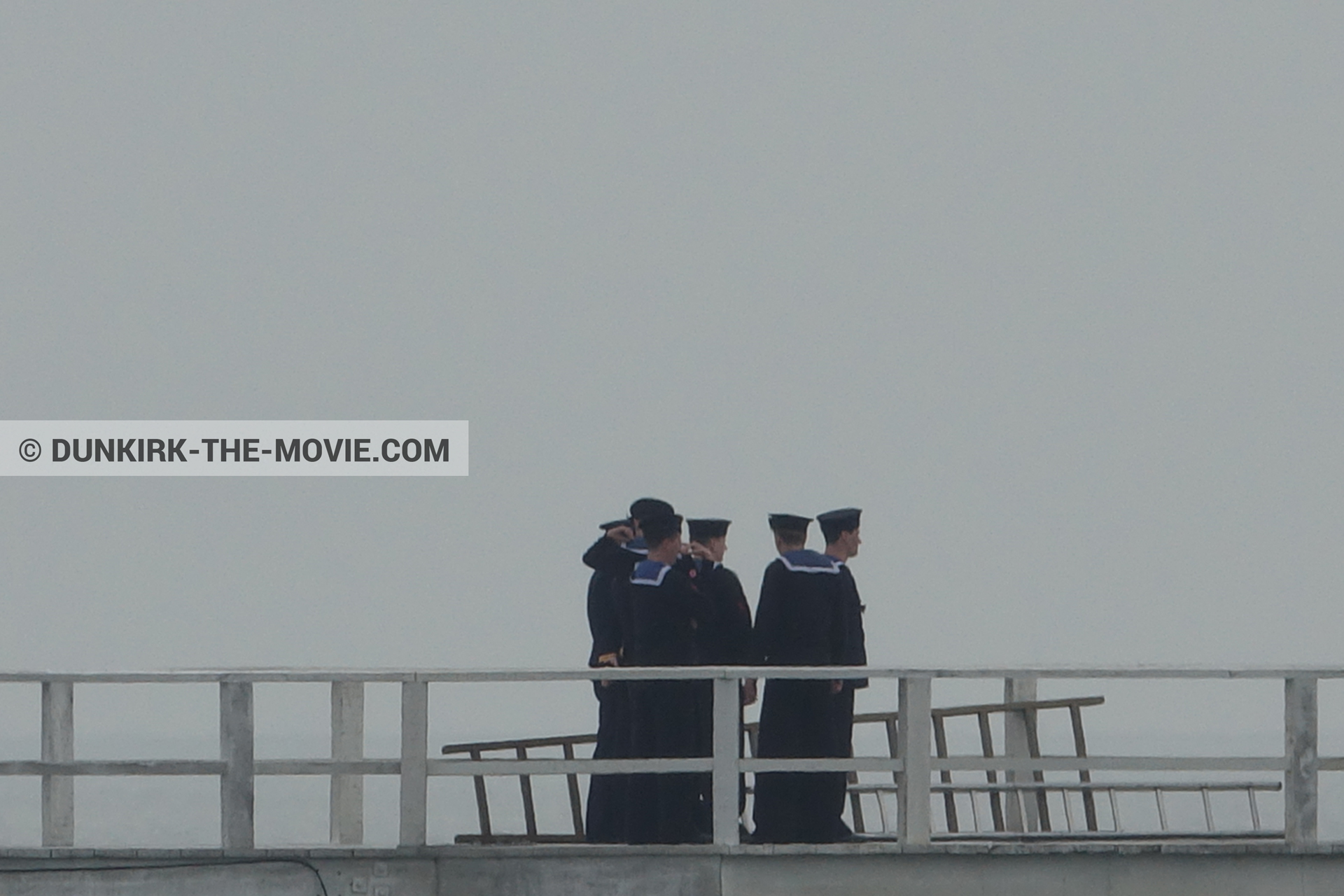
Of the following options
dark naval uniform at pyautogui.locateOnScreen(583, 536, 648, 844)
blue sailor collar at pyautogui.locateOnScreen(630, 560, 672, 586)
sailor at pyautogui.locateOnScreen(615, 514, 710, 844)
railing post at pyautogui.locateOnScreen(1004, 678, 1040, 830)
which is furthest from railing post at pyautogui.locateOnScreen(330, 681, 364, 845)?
railing post at pyautogui.locateOnScreen(1004, 678, 1040, 830)

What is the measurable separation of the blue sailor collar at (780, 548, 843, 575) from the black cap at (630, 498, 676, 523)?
0.68 meters

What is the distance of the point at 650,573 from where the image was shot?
12086 mm

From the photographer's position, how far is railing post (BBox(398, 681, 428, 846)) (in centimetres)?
1146

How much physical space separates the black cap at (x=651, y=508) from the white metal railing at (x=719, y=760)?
0.85 metres

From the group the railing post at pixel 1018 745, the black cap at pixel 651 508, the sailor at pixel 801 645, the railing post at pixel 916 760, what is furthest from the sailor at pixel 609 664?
the railing post at pixel 1018 745

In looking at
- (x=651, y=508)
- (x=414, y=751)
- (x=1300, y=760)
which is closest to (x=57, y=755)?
(x=414, y=751)

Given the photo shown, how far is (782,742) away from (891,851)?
1.26m

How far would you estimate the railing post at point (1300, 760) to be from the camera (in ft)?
37.7

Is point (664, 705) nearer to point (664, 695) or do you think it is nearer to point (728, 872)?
point (664, 695)

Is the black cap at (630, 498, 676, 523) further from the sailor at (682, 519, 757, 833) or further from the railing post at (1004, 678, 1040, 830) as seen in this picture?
the railing post at (1004, 678, 1040, 830)

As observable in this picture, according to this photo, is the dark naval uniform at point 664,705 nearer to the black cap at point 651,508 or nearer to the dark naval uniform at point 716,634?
the dark naval uniform at point 716,634

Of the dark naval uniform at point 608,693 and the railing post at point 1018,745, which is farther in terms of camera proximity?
the railing post at point 1018,745

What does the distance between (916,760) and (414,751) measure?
2.54 metres

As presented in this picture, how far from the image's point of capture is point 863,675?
11547 mm
